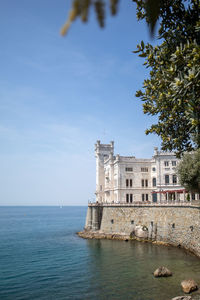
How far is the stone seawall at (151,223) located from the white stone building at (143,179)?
6.18 m

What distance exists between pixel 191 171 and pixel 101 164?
3575 centimetres

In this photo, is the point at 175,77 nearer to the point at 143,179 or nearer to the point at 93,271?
the point at 93,271

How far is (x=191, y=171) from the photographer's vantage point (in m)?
38.5

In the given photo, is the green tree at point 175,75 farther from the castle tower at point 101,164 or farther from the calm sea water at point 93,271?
the castle tower at point 101,164

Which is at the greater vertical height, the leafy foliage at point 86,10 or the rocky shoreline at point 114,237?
the leafy foliage at point 86,10

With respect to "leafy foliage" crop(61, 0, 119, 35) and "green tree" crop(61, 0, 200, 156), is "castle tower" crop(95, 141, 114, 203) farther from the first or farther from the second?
"leafy foliage" crop(61, 0, 119, 35)

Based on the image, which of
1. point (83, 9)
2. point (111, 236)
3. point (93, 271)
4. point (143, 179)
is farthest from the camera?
point (143, 179)

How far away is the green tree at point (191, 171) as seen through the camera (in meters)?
38.4

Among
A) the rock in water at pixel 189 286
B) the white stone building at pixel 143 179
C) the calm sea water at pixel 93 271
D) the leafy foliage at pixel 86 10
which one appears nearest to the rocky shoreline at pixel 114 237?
the calm sea water at pixel 93 271

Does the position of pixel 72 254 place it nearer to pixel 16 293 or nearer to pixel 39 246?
pixel 39 246

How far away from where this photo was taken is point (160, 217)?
47.0 m

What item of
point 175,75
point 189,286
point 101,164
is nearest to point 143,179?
point 101,164

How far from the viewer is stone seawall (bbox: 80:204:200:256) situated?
38312 mm

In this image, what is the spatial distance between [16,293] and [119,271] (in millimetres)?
11163
